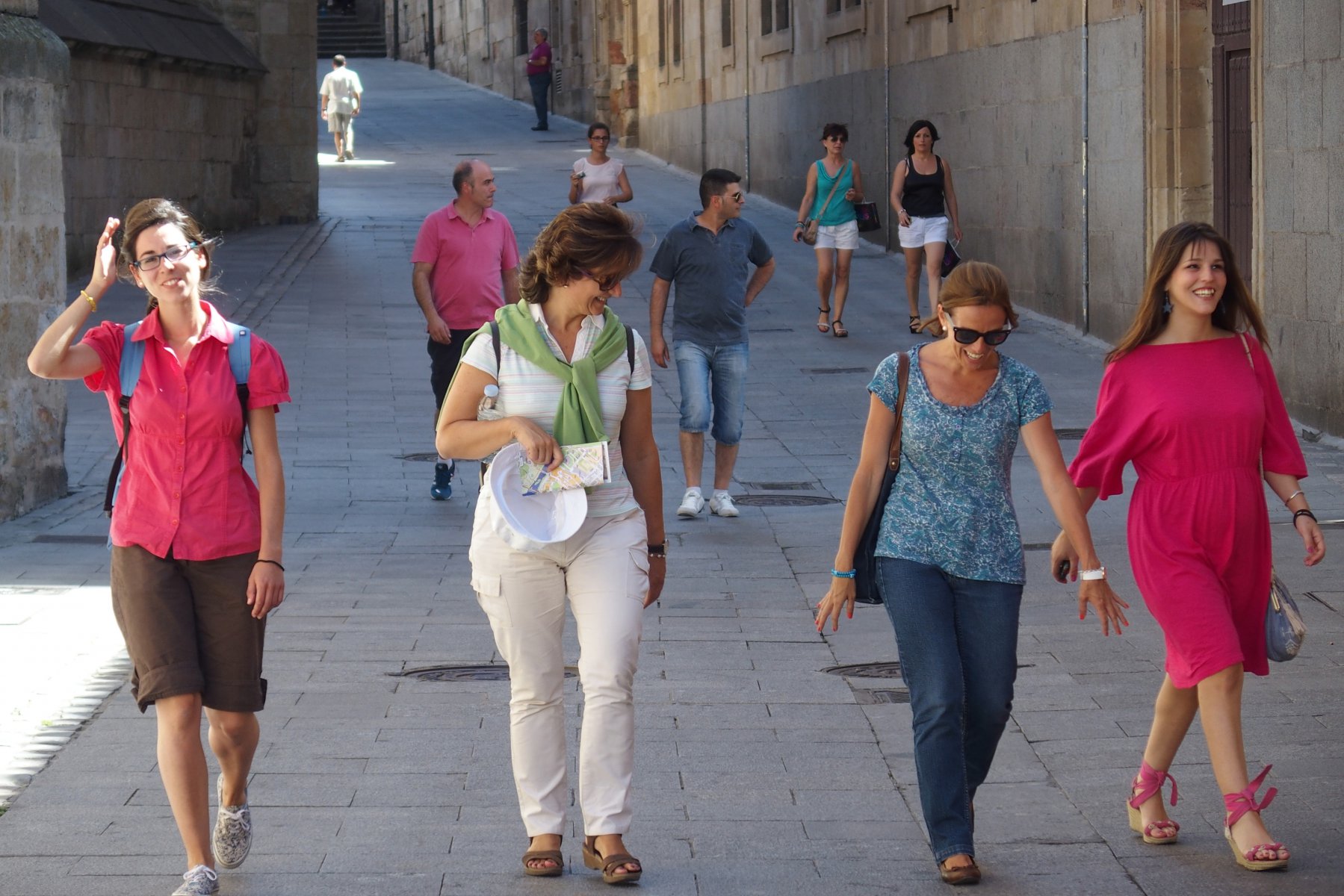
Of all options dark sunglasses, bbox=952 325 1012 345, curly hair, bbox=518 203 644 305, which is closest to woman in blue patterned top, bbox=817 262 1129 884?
dark sunglasses, bbox=952 325 1012 345

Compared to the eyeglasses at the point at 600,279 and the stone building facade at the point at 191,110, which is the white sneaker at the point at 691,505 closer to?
the eyeglasses at the point at 600,279

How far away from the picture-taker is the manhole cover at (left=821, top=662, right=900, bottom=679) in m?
7.04

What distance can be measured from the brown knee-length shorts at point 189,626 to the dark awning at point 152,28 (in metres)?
16.7

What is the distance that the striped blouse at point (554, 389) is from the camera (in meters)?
4.86

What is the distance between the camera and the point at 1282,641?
198 inches

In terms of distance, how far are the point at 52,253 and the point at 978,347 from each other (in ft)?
24.4

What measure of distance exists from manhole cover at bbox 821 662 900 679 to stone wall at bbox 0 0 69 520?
5.27m

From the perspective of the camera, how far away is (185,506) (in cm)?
469

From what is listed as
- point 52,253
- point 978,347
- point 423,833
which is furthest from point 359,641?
point 52,253

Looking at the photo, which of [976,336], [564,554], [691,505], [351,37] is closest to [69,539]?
[691,505]

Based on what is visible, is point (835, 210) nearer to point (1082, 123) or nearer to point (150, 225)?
point (1082, 123)

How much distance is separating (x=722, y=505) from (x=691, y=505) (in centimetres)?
19

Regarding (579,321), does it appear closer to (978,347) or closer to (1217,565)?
(978,347)

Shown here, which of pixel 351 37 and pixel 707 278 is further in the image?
pixel 351 37
